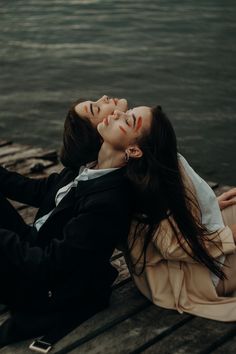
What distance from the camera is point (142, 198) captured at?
348cm

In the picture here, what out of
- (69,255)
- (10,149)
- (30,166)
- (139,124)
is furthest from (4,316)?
(10,149)

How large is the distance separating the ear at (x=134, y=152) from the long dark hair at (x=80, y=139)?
32 cm

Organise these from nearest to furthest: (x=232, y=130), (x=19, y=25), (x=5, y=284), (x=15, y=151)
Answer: (x=5, y=284) → (x=15, y=151) → (x=232, y=130) → (x=19, y=25)

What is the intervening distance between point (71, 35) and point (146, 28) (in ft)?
5.08

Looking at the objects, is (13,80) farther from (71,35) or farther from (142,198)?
(142,198)

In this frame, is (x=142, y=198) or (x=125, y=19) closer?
(x=142, y=198)

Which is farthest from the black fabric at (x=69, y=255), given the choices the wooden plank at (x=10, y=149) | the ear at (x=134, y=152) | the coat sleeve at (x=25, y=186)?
the wooden plank at (x=10, y=149)

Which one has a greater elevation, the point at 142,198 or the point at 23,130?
the point at 142,198

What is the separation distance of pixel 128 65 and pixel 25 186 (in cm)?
897

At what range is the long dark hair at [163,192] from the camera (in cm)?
344

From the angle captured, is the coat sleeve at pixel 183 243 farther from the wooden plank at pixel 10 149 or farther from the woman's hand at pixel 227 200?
the wooden plank at pixel 10 149

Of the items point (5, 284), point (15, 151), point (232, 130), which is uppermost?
point (5, 284)

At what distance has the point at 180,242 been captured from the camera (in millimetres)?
3541

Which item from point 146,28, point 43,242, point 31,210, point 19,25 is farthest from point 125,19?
point 43,242
